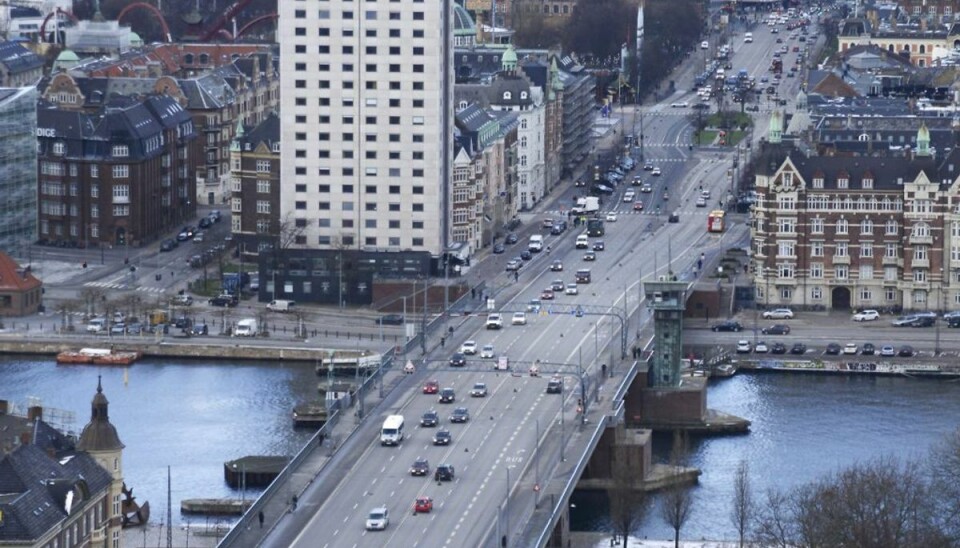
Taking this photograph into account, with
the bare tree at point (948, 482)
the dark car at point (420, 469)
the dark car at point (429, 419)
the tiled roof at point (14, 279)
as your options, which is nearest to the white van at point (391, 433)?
the dark car at point (429, 419)

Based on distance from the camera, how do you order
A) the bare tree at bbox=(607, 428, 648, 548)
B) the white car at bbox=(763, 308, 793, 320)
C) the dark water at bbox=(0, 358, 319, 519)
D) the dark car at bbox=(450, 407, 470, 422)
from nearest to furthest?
the bare tree at bbox=(607, 428, 648, 548) → the dark water at bbox=(0, 358, 319, 519) → the dark car at bbox=(450, 407, 470, 422) → the white car at bbox=(763, 308, 793, 320)

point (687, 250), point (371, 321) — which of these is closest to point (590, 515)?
point (371, 321)

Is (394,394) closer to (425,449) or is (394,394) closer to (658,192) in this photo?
(425,449)

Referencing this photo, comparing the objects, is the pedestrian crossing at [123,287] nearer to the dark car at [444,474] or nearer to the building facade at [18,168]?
the building facade at [18,168]

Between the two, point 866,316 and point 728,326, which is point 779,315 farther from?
point 866,316

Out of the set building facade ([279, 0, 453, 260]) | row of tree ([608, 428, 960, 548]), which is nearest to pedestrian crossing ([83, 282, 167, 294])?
building facade ([279, 0, 453, 260])

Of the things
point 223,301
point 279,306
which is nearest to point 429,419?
point 279,306

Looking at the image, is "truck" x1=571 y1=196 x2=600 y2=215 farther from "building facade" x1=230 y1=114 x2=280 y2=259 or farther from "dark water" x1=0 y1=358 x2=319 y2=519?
"dark water" x1=0 y1=358 x2=319 y2=519
